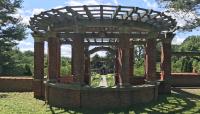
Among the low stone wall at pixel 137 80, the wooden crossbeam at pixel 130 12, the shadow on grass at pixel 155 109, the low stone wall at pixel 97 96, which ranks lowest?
the shadow on grass at pixel 155 109

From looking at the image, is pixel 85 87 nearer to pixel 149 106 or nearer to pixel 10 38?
pixel 149 106

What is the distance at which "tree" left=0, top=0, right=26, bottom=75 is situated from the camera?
4022cm

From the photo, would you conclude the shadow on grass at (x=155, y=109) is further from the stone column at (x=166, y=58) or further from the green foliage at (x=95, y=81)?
the green foliage at (x=95, y=81)

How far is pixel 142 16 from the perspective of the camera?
62.0ft

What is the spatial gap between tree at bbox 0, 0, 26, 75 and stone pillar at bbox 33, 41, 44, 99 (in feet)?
55.7

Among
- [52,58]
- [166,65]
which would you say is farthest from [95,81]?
[52,58]

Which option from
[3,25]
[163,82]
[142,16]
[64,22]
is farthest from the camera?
[3,25]

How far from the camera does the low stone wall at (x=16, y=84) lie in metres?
28.3

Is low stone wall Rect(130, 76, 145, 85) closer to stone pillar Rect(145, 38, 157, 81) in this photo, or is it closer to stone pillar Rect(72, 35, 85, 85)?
stone pillar Rect(145, 38, 157, 81)

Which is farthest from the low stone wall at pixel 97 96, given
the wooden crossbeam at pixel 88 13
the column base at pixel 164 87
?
the column base at pixel 164 87

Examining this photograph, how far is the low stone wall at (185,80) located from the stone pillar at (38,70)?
37.5 feet

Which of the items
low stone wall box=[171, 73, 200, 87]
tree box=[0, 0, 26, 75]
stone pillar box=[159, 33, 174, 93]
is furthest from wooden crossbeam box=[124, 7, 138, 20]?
tree box=[0, 0, 26, 75]

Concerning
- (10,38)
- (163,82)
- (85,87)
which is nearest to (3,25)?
(10,38)

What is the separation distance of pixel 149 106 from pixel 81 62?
12.9ft
